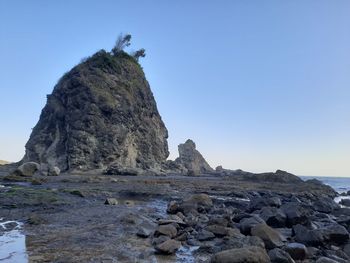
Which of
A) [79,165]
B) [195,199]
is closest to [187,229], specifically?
[195,199]

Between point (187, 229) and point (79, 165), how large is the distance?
54345mm

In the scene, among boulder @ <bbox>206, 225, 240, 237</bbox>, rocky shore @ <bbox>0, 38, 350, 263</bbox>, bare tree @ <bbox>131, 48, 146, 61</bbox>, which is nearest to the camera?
rocky shore @ <bbox>0, 38, 350, 263</bbox>

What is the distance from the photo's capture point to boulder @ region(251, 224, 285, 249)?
1168 cm

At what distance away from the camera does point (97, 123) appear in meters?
71.2

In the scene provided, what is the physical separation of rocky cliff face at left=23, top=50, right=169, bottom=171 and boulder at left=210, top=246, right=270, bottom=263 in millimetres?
58807

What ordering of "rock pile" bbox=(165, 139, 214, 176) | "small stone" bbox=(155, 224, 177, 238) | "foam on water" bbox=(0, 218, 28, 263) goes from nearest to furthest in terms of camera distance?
1. "foam on water" bbox=(0, 218, 28, 263)
2. "small stone" bbox=(155, 224, 177, 238)
3. "rock pile" bbox=(165, 139, 214, 176)

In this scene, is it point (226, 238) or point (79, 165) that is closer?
point (226, 238)

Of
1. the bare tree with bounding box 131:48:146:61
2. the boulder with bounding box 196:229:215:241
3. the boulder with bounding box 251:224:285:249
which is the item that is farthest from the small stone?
the bare tree with bounding box 131:48:146:61

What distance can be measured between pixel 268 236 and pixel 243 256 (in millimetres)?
3266

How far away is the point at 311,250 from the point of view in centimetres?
1126

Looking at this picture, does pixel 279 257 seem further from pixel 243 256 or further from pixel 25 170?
pixel 25 170

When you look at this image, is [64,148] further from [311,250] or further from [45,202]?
[311,250]

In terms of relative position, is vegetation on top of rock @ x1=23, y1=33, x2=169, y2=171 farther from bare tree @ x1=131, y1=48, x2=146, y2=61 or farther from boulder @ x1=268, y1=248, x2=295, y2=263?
boulder @ x1=268, y1=248, x2=295, y2=263

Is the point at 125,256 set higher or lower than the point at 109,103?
lower
